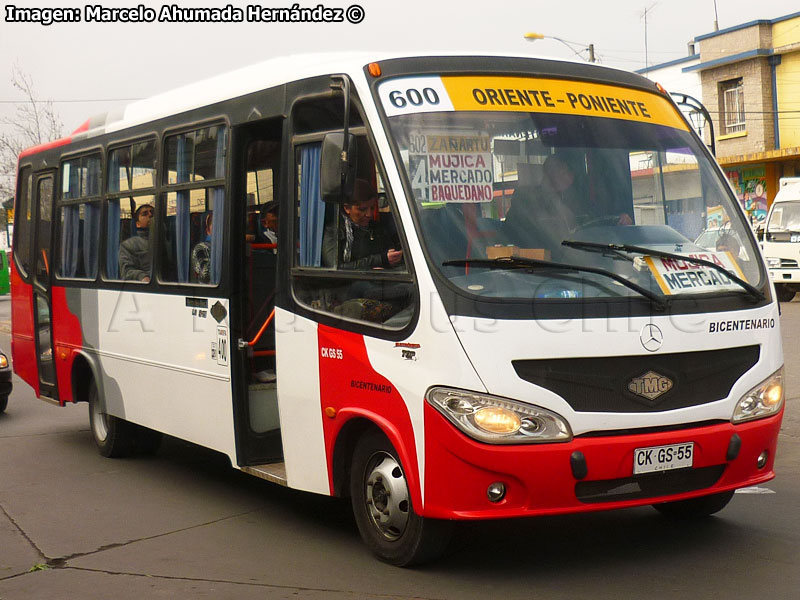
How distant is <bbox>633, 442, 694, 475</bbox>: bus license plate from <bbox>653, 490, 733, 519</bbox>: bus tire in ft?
3.53

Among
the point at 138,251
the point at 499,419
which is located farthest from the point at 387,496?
the point at 138,251

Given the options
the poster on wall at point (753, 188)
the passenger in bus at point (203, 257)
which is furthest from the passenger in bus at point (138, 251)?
the poster on wall at point (753, 188)

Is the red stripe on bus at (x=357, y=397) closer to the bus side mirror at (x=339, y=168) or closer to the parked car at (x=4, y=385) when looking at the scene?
the bus side mirror at (x=339, y=168)

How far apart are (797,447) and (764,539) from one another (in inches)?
120

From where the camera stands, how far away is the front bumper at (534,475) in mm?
5309

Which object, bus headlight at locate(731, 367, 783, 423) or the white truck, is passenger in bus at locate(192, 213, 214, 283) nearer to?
bus headlight at locate(731, 367, 783, 423)

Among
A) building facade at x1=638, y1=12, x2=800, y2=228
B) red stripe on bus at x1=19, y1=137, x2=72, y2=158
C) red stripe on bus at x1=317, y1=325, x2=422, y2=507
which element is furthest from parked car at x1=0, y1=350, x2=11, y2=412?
building facade at x1=638, y1=12, x2=800, y2=228

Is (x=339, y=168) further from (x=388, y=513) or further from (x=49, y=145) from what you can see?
(x=49, y=145)

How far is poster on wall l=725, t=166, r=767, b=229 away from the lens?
3525 cm

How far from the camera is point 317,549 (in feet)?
20.9

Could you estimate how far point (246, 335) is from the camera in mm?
7352

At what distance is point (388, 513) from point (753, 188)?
31999 millimetres

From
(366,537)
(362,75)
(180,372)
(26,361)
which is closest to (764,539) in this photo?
(366,537)

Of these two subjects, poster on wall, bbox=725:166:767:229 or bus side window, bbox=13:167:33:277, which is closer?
bus side window, bbox=13:167:33:277
